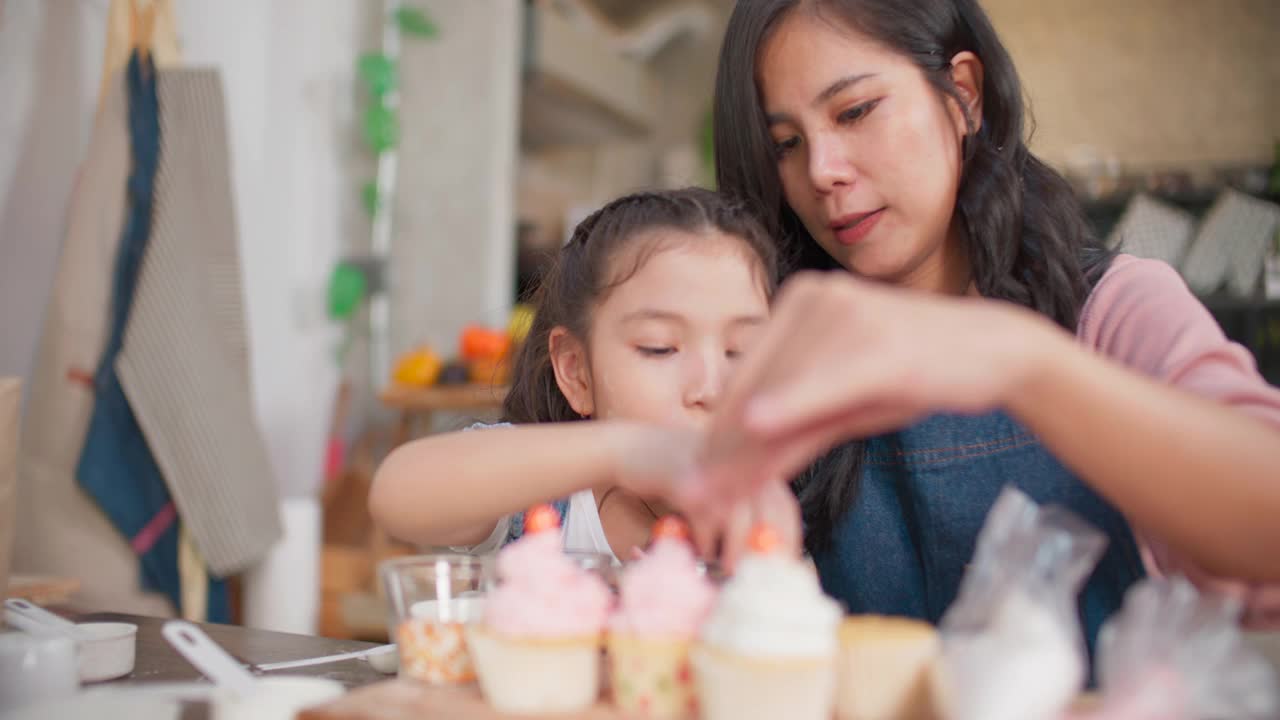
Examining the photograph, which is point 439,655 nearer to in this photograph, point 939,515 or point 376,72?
point 939,515

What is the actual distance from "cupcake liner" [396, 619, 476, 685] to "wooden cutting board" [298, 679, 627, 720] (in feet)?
0.08

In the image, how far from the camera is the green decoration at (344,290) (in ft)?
12.2

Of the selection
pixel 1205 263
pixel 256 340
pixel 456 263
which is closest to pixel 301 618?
pixel 256 340

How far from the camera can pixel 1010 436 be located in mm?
1272

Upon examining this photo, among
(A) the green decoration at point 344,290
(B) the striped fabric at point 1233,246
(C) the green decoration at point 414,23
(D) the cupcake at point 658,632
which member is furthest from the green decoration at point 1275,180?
(D) the cupcake at point 658,632

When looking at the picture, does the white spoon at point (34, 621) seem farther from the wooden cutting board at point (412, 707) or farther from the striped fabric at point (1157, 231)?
the striped fabric at point (1157, 231)

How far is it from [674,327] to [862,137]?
368 mm

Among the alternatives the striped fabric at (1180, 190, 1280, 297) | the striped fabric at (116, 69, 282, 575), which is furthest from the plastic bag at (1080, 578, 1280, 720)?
the striped fabric at (1180, 190, 1280, 297)

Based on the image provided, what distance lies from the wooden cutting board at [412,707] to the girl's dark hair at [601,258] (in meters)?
0.68

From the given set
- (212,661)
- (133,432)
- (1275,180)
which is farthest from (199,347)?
(1275,180)

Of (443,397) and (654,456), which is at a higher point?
(654,456)

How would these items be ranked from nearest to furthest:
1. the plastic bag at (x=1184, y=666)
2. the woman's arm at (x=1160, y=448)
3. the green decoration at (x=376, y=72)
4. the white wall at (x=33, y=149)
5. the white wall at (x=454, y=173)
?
1. the plastic bag at (x=1184, y=666)
2. the woman's arm at (x=1160, y=448)
3. the white wall at (x=33, y=149)
4. the green decoration at (x=376, y=72)
5. the white wall at (x=454, y=173)

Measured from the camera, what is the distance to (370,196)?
12.9 feet

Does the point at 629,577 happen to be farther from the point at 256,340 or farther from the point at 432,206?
the point at 432,206
